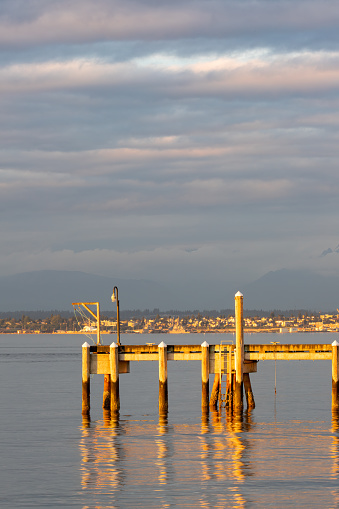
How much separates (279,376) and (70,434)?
212 feet

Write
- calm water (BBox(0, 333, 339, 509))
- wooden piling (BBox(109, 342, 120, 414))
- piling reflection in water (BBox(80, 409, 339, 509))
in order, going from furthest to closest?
wooden piling (BBox(109, 342, 120, 414)) < piling reflection in water (BBox(80, 409, 339, 509)) < calm water (BBox(0, 333, 339, 509))

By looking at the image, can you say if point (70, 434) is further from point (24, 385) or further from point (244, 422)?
point (24, 385)

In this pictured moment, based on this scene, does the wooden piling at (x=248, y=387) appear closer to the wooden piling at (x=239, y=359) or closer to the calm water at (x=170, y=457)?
the calm water at (x=170, y=457)

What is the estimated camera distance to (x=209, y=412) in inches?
2255

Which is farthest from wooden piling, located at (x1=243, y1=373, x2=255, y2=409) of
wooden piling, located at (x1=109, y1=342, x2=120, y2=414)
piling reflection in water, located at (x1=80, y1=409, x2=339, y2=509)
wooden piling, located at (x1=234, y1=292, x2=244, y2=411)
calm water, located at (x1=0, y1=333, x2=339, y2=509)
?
wooden piling, located at (x1=109, y1=342, x2=120, y2=414)

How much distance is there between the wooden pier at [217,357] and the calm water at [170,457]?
5.92 feet

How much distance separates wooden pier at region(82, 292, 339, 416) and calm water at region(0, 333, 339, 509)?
180 centimetres

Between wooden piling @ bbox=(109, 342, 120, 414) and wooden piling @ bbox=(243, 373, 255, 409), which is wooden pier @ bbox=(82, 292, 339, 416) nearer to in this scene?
wooden piling @ bbox=(109, 342, 120, 414)

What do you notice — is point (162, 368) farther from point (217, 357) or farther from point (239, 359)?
point (239, 359)

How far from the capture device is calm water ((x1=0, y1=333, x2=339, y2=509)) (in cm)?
3366

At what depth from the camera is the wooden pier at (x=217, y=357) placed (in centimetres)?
5231

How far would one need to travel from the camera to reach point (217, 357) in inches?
2090

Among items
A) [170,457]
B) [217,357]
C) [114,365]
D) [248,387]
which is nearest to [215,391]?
[248,387]

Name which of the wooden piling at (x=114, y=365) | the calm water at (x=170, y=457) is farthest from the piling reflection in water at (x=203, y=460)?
the wooden piling at (x=114, y=365)
